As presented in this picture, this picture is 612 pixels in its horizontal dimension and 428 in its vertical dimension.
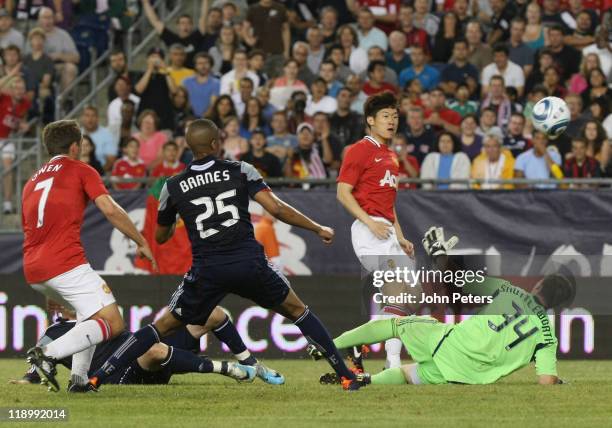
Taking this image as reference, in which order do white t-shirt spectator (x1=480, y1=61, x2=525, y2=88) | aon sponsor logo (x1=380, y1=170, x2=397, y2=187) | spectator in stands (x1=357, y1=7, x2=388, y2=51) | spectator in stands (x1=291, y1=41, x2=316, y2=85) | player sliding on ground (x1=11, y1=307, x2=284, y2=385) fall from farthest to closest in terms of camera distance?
spectator in stands (x1=357, y1=7, x2=388, y2=51)
spectator in stands (x1=291, y1=41, x2=316, y2=85)
white t-shirt spectator (x1=480, y1=61, x2=525, y2=88)
aon sponsor logo (x1=380, y1=170, x2=397, y2=187)
player sliding on ground (x1=11, y1=307, x2=284, y2=385)

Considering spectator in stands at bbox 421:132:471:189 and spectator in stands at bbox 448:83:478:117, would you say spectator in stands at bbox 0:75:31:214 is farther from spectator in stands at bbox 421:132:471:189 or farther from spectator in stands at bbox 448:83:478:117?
spectator in stands at bbox 448:83:478:117

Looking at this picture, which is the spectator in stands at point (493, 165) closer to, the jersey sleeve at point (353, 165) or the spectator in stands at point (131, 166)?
the spectator in stands at point (131, 166)

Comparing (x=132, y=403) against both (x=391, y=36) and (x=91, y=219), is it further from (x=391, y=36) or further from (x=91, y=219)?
(x=391, y=36)

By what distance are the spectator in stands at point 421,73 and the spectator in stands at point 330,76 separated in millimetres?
937

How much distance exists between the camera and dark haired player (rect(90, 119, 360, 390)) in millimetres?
10289

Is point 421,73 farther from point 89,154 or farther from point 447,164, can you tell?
point 89,154

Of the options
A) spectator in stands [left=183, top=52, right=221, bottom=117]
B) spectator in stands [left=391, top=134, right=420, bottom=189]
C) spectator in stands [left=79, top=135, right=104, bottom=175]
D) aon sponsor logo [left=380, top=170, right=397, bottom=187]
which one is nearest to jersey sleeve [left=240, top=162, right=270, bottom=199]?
aon sponsor logo [left=380, top=170, right=397, bottom=187]

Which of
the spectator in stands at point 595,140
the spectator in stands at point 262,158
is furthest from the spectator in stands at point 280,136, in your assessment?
the spectator in stands at point 595,140

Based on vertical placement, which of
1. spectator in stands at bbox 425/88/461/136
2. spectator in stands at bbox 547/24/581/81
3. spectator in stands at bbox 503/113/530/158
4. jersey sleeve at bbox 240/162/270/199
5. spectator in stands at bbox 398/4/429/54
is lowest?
spectator in stands at bbox 503/113/530/158

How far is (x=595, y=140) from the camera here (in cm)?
1716

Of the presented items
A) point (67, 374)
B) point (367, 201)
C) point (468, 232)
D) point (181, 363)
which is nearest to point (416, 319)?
point (367, 201)

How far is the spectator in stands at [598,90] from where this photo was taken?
1852 centimetres

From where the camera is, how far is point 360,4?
2133cm

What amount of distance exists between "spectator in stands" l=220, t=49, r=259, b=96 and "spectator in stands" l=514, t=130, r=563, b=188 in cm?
413
